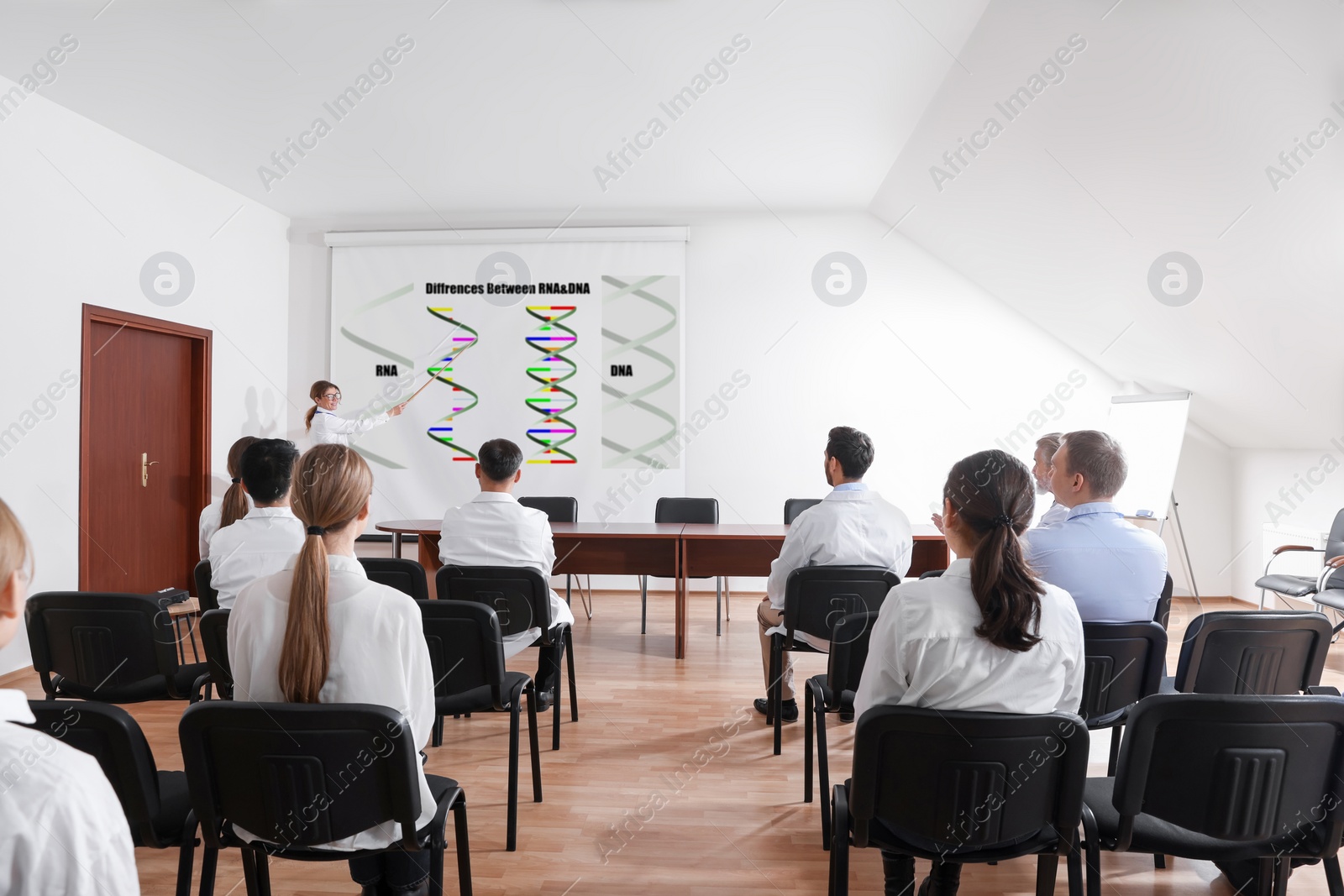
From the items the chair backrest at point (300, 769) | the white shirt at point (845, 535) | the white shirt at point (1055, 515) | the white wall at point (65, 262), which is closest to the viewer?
the chair backrest at point (300, 769)

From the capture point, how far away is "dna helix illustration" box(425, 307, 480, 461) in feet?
20.9

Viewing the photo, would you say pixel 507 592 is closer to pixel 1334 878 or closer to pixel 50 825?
pixel 50 825

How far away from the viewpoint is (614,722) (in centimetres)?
345

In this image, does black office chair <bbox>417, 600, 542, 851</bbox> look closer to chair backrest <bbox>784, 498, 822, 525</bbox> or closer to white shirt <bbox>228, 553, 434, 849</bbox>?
white shirt <bbox>228, 553, 434, 849</bbox>

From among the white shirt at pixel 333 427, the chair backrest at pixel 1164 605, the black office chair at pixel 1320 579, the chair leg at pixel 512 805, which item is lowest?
the chair leg at pixel 512 805

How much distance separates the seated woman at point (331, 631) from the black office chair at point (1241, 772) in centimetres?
129

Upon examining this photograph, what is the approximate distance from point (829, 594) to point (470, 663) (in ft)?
4.17

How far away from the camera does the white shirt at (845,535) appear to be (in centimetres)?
311

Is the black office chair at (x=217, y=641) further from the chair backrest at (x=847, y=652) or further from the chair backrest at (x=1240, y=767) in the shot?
the chair backrest at (x=1240, y=767)

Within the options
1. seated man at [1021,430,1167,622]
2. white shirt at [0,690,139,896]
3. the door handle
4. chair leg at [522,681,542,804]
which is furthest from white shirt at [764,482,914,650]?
the door handle

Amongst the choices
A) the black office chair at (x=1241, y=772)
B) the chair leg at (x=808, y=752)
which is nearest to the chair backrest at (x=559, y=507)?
the chair leg at (x=808, y=752)

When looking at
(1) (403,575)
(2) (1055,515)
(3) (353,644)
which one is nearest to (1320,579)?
(2) (1055,515)

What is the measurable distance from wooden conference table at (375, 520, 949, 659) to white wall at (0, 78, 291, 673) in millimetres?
1673

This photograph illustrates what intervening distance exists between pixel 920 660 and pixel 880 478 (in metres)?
4.85
